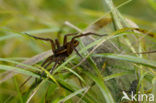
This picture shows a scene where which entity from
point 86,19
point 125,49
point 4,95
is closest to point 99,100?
point 125,49

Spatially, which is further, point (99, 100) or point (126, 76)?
point (126, 76)

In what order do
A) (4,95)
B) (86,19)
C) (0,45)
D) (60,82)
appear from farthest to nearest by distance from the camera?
(86,19), (0,45), (4,95), (60,82)

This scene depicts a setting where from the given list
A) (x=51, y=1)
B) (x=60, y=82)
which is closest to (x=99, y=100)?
(x=60, y=82)

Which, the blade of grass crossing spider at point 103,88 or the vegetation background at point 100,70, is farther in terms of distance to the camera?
the vegetation background at point 100,70

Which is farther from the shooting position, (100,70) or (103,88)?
(100,70)

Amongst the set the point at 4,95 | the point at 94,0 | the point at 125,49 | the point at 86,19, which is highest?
the point at 94,0

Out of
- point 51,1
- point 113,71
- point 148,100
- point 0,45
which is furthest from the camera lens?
point 51,1

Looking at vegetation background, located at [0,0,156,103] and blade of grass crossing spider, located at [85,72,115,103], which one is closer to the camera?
blade of grass crossing spider, located at [85,72,115,103]

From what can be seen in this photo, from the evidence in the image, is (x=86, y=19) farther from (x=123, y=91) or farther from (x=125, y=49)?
(x=123, y=91)

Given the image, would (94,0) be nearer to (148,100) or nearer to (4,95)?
(4,95)

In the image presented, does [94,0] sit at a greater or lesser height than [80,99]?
greater
